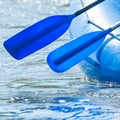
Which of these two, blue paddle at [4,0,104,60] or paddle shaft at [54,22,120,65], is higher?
blue paddle at [4,0,104,60]

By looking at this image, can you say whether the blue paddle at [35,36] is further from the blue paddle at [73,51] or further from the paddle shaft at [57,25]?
the blue paddle at [73,51]

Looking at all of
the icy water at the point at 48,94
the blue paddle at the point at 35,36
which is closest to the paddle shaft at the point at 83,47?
the blue paddle at the point at 35,36

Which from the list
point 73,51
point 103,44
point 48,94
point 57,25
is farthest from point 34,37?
point 103,44

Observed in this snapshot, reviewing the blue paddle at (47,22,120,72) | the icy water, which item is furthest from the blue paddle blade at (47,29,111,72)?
the icy water

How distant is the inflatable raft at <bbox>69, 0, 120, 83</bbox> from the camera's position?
25.3ft

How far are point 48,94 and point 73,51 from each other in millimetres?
842

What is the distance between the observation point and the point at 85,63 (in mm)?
8109

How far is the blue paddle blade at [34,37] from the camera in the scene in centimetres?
694

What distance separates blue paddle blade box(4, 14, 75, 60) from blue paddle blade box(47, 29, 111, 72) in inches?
8.6

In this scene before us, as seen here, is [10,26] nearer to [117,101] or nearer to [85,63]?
[85,63]

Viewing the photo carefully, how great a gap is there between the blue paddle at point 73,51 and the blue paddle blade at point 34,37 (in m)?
0.22

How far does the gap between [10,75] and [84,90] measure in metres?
1.28

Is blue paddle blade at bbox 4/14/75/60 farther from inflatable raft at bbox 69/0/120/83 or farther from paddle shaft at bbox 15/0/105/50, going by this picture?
inflatable raft at bbox 69/0/120/83

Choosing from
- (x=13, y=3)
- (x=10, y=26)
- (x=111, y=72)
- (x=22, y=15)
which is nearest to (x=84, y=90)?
(x=111, y=72)
